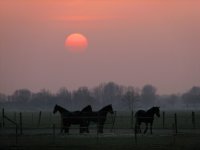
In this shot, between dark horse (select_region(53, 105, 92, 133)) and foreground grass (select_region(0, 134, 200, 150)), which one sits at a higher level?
dark horse (select_region(53, 105, 92, 133))

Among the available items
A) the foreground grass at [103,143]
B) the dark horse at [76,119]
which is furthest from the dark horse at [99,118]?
the foreground grass at [103,143]

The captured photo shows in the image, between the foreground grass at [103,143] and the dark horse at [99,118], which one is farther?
the dark horse at [99,118]

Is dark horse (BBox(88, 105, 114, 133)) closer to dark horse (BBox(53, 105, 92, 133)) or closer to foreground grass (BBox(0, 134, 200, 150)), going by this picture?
dark horse (BBox(53, 105, 92, 133))

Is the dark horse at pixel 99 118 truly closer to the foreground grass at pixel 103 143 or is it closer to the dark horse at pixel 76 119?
the dark horse at pixel 76 119

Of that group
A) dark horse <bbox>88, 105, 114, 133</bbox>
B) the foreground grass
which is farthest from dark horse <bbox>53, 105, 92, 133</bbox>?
the foreground grass

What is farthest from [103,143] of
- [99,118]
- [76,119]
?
[76,119]

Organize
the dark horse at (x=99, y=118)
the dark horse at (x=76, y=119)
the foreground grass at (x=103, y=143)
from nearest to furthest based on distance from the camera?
the foreground grass at (x=103, y=143), the dark horse at (x=99, y=118), the dark horse at (x=76, y=119)

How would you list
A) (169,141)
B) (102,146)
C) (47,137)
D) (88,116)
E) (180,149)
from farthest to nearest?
(88,116)
(47,137)
(169,141)
(102,146)
(180,149)

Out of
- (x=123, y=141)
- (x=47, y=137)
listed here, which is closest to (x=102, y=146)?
(x=123, y=141)

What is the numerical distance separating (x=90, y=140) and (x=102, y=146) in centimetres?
384

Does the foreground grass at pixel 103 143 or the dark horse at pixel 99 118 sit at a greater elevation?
the dark horse at pixel 99 118

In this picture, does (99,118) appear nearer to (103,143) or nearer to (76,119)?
(76,119)

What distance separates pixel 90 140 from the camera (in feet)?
91.3

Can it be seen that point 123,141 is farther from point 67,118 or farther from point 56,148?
point 67,118
